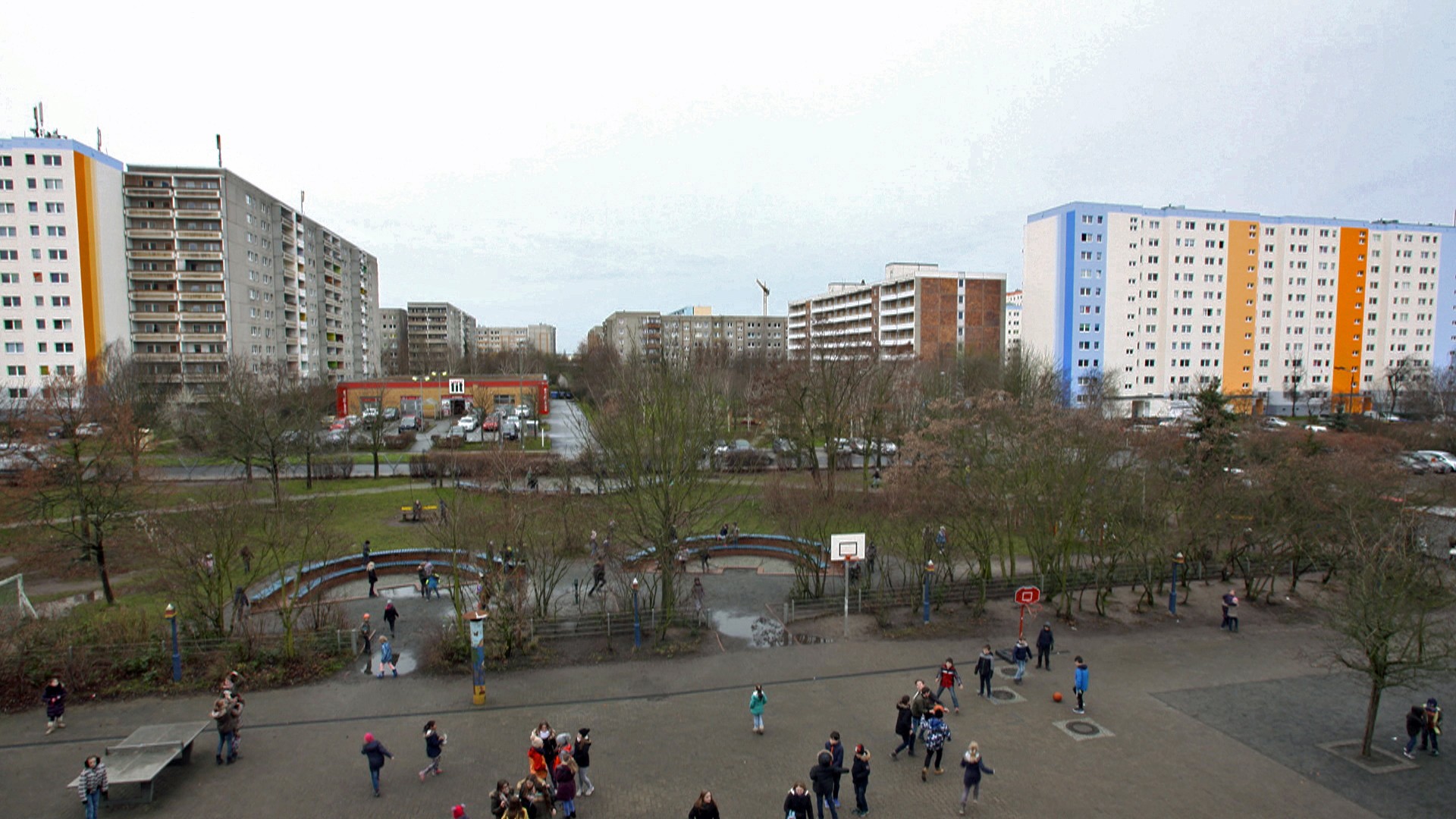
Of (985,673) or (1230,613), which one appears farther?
(1230,613)

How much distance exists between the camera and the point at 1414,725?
42.5 feet

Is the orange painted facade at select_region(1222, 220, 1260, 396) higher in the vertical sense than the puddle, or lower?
higher

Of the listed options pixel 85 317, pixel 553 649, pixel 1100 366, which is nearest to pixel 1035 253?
pixel 1100 366

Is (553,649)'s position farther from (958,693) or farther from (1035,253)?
(1035,253)

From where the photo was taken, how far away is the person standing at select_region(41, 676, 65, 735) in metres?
13.7

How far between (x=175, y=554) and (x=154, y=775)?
759 cm

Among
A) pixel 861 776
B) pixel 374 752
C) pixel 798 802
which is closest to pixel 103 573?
pixel 374 752

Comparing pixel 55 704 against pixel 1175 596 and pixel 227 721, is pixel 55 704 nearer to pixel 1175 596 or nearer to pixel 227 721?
pixel 227 721

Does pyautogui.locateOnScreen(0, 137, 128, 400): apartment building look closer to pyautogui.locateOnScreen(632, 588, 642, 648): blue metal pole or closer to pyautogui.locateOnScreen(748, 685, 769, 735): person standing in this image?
pyautogui.locateOnScreen(632, 588, 642, 648): blue metal pole

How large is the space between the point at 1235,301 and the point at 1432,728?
260ft

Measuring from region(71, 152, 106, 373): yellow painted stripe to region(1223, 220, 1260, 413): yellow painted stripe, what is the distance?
108852 mm

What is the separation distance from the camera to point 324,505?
27578 mm

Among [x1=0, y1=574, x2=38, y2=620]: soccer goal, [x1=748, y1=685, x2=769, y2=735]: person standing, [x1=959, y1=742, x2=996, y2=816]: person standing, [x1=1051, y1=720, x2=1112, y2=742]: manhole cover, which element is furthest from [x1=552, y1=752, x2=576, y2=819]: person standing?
[x1=0, y1=574, x2=38, y2=620]: soccer goal

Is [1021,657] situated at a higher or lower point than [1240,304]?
lower
